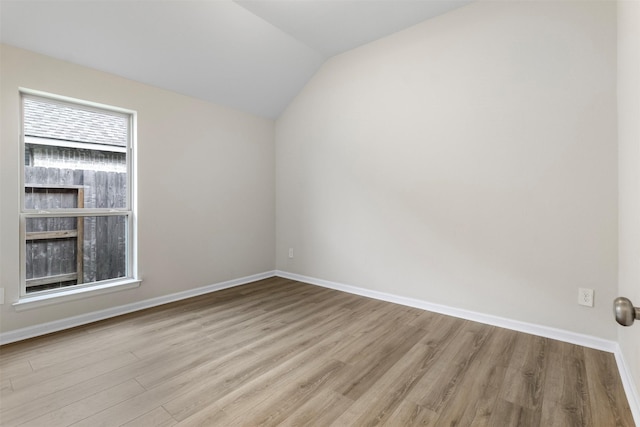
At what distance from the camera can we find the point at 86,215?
2.74 metres

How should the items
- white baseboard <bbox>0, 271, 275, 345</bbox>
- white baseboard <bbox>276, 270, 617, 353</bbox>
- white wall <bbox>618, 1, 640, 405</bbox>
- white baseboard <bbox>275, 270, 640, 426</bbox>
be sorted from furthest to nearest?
1. white baseboard <bbox>0, 271, 275, 345</bbox>
2. white baseboard <bbox>276, 270, 617, 353</bbox>
3. white baseboard <bbox>275, 270, 640, 426</bbox>
4. white wall <bbox>618, 1, 640, 405</bbox>

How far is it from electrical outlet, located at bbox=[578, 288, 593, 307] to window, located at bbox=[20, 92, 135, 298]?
13.1 feet

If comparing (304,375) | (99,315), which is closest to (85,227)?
(99,315)

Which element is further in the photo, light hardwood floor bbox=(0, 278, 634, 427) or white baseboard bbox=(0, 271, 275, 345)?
white baseboard bbox=(0, 271, 275, 345)

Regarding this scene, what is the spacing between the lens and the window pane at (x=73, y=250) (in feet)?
8.19

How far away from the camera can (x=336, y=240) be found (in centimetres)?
372

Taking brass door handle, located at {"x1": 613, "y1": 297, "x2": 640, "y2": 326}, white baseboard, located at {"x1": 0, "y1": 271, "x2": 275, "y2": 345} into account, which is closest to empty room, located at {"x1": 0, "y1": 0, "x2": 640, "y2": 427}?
white baseboard, located at {"x1": 0, "y1": 271, "x2": 275, "y2": 345}

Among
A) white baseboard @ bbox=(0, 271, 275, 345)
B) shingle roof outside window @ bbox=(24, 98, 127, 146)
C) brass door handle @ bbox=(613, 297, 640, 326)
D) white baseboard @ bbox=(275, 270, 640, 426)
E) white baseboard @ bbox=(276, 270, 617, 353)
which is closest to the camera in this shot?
brass door handle @ bbox=(613, 297, 640, 326)

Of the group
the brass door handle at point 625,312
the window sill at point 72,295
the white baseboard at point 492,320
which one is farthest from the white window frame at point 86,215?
the brass door handle at point 625,312

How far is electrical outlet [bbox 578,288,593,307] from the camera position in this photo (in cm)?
220

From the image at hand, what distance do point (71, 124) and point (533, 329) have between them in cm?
440

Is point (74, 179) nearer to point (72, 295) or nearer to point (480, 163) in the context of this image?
point (72, 295)

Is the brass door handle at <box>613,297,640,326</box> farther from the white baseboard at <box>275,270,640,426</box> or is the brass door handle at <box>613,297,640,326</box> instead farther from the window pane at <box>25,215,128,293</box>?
Answer: the window pane at <box>25,215,128,293</box>

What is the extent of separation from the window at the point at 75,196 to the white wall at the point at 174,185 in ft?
0.45
